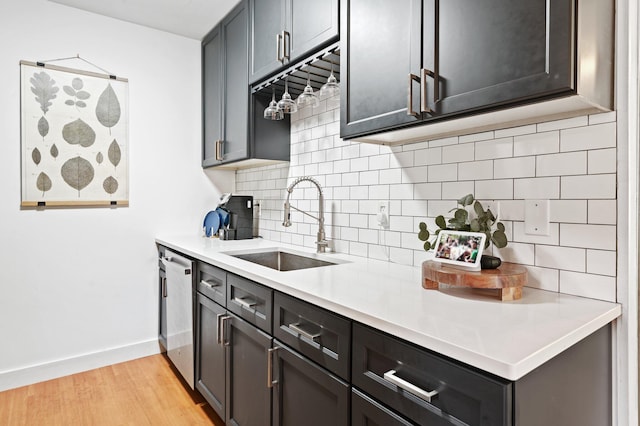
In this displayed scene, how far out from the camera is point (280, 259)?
2.37 metres

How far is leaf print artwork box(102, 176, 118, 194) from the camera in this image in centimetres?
275

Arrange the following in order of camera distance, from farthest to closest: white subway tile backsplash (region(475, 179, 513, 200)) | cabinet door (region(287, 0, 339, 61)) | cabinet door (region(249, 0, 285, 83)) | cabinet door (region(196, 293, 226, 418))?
cabinet door (region(249, 0, 285, 83)), cabinet door (region(196, 293, 226, 418)), cabinet door (region(287, 0, 339, 61)), white subway tile backsplash (region(475, 179, 513, 200))

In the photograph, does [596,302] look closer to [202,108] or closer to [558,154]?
[558,154]

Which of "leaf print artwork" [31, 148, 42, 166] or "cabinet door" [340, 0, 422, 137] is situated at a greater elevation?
"cabinet door" [340, 0, 422, 137]

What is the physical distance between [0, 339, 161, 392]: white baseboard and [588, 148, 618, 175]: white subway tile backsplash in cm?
302

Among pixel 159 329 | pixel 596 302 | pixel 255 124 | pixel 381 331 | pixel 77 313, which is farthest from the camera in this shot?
pixel 159 329

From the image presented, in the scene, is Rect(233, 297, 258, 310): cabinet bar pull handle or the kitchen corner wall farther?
Rect(233, 297, 258, 310): cabinet bar pull handle

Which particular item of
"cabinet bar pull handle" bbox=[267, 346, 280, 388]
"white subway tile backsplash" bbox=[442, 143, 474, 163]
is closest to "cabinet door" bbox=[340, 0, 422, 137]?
"white subway tile backsplash" bbox=[442, 143, 474, 163]

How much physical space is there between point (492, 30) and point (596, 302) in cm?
83

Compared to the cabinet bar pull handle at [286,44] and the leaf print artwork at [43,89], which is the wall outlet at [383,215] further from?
the leaf print artwork at [43,89]

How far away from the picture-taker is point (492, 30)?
1.04 m

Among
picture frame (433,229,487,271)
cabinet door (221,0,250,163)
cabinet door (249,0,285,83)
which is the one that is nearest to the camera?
picture frame (433,229,487,271)

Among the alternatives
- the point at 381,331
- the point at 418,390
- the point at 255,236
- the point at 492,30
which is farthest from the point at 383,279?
the point at 255,236

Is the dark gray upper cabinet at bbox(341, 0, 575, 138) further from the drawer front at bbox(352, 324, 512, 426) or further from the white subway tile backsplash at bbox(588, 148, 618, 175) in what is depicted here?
the drawer front at bbox(352, 324, 512, 426)
